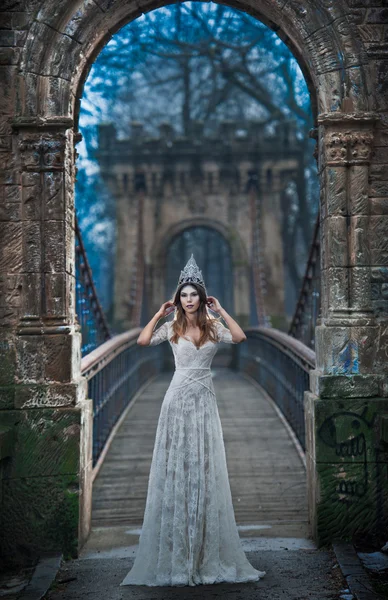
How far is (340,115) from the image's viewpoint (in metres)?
5.15

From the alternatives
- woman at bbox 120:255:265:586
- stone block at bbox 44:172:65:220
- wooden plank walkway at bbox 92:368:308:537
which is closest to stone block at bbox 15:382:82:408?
woman at bbox 120:255:265:586

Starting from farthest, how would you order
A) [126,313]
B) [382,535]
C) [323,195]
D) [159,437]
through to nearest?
[126,313] < [323,195] < [382,535] < [159,437]

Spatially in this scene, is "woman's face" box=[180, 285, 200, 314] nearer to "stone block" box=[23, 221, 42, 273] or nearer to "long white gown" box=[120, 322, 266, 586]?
"long white gown" box=[120, 322, 266, 586]

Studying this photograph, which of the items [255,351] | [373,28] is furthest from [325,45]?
[255,351]

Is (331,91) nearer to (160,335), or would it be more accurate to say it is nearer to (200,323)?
(200,323)

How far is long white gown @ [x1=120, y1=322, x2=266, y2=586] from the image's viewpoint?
14.1 feet

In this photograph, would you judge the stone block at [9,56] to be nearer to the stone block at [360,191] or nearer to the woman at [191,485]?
the woman at [191,485]

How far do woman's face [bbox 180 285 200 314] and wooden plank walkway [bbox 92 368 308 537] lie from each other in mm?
2061

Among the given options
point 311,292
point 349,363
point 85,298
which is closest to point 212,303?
point 349,363

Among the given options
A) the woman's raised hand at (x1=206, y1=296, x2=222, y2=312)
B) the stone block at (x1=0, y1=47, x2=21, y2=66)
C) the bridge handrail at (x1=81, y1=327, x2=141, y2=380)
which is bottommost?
the bridge handrail at (x1=81, y1=327, x2=141, y2=380)

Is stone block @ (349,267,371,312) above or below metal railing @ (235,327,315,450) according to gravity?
above

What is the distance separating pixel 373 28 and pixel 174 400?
2.94 m

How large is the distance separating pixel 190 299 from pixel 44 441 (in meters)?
1.48

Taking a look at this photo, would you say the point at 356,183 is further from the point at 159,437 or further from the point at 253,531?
the point at 253,531
